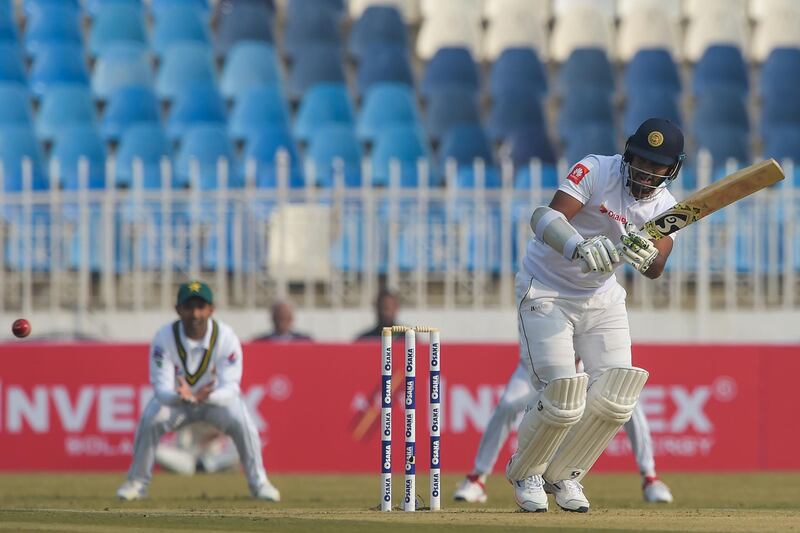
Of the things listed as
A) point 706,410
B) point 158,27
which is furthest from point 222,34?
point 706,410

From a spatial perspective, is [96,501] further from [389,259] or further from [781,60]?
[781,60]

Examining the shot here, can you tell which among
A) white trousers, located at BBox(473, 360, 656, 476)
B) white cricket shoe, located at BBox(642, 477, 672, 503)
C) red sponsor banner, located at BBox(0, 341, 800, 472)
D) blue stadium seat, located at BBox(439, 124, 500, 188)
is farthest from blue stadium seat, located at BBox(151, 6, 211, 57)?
white cricket shoe, located at BBox(642, 477, 672, 503)

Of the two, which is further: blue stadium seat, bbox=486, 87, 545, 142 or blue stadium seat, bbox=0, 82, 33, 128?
blue stadium seat, bbox=486, 87, 545, 142

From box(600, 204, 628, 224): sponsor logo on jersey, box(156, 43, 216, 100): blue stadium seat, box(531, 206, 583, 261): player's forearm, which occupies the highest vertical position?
box(156, 43, 216, 100): blue stadium seat

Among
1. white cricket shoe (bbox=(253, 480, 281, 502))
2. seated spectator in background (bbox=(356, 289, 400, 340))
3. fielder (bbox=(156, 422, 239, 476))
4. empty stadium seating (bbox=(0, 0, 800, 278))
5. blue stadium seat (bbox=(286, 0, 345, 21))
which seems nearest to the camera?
white cricket shoe (bbox=(253, 480, 281, 502))

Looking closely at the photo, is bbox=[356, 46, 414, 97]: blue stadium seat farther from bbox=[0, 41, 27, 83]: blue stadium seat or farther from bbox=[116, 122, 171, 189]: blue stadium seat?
bbox=[0, 41, 27, 83]: blue stadium seat

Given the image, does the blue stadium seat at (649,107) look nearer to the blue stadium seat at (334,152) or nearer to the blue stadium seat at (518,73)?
the blue stadium seat at (518,73)

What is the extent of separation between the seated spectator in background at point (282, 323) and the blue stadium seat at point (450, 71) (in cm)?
641

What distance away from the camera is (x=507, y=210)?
1528 cm

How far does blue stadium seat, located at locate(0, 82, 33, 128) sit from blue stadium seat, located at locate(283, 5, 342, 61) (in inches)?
131

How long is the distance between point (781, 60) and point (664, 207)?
13327mm

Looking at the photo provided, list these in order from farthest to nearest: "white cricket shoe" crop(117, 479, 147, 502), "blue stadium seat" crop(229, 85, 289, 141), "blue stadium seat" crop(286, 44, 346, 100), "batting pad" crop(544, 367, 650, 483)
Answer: "blue stadium seat" crop(286, 44, 346, 100) < "blue stadium seat" crop(229, 85, 289, 141) < "white cricket shoe" crop(117, 479, 147, 502) < "batting pad" crop(544, 367, 650, 483)

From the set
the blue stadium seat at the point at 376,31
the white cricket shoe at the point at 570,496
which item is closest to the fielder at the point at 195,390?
the white cricket shoe at the point at 570,496

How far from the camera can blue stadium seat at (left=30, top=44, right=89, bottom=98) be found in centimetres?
1903
